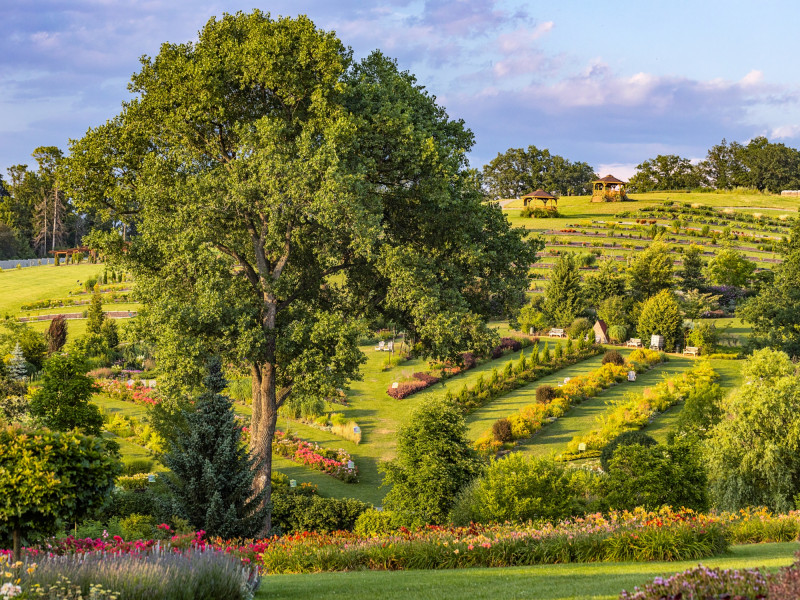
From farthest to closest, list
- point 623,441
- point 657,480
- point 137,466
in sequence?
1. point 137,466
2. point 623,441
3. point 657,480

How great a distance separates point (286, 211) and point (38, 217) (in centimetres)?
8060

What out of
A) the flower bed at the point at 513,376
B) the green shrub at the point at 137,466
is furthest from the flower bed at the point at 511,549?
the flower bed at the point at 513,376

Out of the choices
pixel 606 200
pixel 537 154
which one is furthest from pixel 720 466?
pixel 537 154

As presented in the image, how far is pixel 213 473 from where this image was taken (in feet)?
44.9

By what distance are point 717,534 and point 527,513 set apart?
166 inches

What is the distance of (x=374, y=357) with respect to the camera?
3847cm

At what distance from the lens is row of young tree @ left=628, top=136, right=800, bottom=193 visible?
107 m

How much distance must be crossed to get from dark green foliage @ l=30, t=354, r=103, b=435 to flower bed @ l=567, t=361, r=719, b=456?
16317 millimetres

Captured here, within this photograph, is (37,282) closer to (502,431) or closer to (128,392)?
(128,392)

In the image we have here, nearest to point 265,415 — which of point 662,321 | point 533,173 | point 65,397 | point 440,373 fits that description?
point 65,397

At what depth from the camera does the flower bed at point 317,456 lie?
2386 centimetres

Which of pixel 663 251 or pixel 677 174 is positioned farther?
pixel 677 174

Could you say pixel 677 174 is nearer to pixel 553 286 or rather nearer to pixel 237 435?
pixel 553 286

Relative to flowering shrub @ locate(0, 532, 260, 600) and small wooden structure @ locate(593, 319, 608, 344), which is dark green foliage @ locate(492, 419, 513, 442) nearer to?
small wooden structure @ locate(593, 319, 608, 344)
